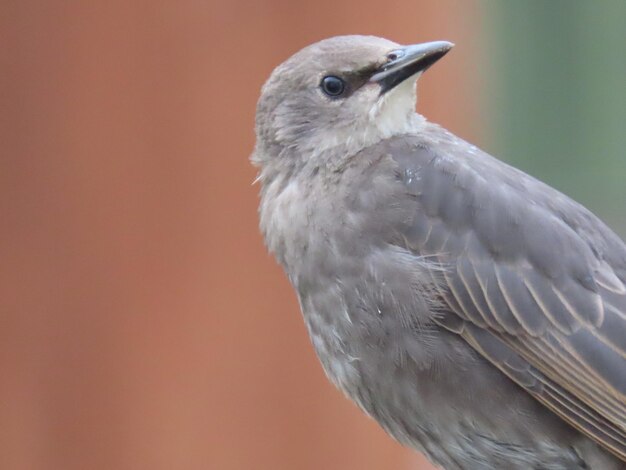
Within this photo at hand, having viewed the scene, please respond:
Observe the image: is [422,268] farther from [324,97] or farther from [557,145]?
[557,145]

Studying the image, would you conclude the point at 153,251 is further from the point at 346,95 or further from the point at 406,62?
the point at 406,62

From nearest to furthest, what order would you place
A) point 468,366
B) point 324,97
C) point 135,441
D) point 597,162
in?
point 468,366
point 324,97
point 135,441
point 597,162

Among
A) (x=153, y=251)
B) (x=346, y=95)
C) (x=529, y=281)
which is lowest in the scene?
(x=529, y=281)

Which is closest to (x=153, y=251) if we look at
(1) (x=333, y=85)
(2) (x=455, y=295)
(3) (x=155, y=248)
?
(3) (x=155, y=248)

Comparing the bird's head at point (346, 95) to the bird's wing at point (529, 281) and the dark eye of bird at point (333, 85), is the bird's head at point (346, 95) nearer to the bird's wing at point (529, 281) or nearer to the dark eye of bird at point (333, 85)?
the dark eye of bird at point (333, 85)

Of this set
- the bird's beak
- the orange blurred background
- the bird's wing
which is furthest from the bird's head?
the orange blurred background

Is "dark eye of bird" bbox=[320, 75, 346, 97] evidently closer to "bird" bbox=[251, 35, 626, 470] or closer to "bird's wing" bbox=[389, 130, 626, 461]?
"bird" bbox=[251, 35, 626, 470]

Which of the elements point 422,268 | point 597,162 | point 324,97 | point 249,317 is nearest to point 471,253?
point 422,268
